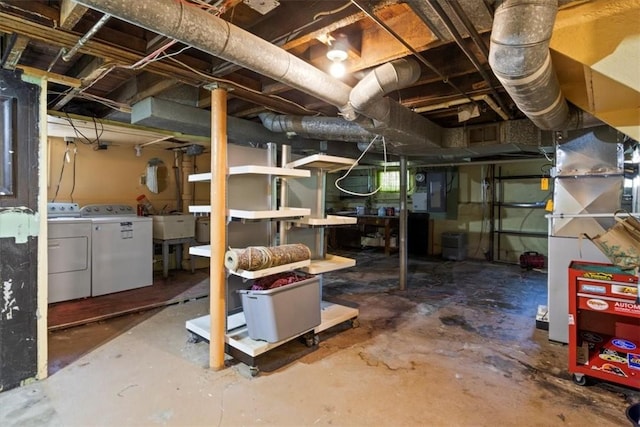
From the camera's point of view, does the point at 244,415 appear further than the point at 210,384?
No

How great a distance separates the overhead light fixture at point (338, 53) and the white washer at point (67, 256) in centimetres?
341

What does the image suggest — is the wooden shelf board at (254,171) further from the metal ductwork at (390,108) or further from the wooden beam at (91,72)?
the wooden beam at (91,72)

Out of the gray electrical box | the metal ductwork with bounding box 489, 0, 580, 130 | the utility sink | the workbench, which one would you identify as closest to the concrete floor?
the workbench

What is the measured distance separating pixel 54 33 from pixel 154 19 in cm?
89

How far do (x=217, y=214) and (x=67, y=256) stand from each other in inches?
98.5

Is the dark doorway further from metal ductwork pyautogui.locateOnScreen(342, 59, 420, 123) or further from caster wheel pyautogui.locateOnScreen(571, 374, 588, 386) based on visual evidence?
caster wheel pyautogui.locateOnScreen(571, 374, 588, 386)

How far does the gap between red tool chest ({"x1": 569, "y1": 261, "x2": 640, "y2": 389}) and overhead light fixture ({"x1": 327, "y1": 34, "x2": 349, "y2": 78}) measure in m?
2.03

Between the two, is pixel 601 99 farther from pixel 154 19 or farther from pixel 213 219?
pixel 213 219

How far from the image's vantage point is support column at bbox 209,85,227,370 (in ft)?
7.66

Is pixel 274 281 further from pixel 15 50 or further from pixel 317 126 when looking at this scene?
pixel 15 50

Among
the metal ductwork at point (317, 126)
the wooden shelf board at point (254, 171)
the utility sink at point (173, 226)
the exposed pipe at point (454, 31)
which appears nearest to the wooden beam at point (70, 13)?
the wooden shelf board at point (254, 171)

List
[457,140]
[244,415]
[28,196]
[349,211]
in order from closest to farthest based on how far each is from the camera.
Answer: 1. [244,415]
2. [28,196]
3. [457,140]
4. [349,211]

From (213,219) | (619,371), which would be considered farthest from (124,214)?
(619,371)

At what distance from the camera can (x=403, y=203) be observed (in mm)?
4547
